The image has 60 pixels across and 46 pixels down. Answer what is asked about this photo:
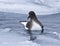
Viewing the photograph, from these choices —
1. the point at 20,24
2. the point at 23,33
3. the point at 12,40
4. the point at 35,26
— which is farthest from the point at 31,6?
the point at 12,40

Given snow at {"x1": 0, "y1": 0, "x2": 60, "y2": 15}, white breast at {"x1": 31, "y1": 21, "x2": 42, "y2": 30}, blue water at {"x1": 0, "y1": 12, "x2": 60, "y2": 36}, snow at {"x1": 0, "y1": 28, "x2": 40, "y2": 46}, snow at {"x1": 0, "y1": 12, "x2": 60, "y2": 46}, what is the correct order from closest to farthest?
snow at {"x1": 0, "y1": 28, "x2": 40, "y2": 46}, snow at {"x1": 0, "y1": 12, "x2": 60, "y2": 46}, white breast at {"x1": 31, "y1": 21, "x2": 42, "y2": 30}, blue water at {"x1": 0, "y1": 12, "x2": 60, "y2": 36}, snow at {"x1": 0, "y1": 0, "x2": 60, "y2": 15}

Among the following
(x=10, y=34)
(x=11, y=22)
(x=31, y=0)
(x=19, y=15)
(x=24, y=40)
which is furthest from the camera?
(x=31, y=0)

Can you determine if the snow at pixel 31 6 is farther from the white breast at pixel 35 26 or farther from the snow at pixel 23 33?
the white breast at pixel 35 26

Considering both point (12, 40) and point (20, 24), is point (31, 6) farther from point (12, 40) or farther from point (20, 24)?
point (12, 40)

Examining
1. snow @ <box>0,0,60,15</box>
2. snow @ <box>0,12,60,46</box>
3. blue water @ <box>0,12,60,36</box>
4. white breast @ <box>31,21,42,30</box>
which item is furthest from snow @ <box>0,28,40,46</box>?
snow @ <box>0,0,60,15</box>

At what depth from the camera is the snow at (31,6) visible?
13.3m

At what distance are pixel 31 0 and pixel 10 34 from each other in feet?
21.2

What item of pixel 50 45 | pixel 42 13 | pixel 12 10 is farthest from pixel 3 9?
pixel 50 45

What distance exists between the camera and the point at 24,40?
7.98m

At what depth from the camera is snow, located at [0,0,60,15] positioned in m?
13.3

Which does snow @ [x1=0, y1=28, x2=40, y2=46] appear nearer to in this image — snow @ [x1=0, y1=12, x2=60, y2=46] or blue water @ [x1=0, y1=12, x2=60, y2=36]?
snow @ [x1=0, y1=12, x2=60, y2=46]

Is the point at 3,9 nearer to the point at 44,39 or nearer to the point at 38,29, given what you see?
the point at 38,29

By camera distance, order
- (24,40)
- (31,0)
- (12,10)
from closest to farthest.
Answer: (24,40)
(12,10)
(31,0)

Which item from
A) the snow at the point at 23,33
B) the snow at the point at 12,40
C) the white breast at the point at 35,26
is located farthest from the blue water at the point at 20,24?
the snow at the point at 12,40
